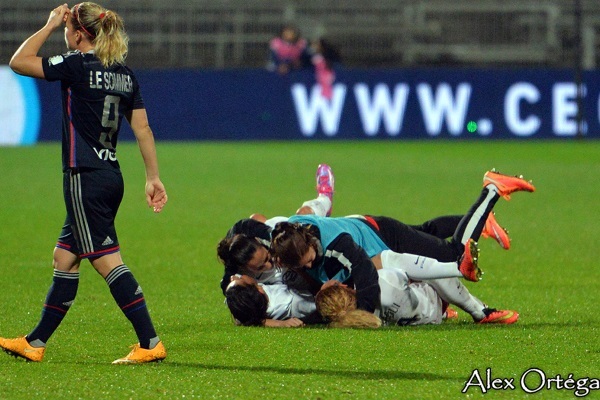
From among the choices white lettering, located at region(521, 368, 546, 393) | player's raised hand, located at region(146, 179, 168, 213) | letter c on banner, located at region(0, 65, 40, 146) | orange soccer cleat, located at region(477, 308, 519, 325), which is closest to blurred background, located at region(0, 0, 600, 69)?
letter c on banner, located at region(0, 65, 40, 146)

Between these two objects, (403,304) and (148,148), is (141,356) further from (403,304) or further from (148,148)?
(403,304)

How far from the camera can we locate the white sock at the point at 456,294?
718cm

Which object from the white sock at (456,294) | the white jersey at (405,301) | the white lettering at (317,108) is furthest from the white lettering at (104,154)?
the white lettering at (317,108)

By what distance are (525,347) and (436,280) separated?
3.10ft

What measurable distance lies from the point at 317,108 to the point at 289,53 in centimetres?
137

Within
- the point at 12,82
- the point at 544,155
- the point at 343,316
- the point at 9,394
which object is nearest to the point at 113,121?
the point at 9,394

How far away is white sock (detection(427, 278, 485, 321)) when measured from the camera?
718 centimetres

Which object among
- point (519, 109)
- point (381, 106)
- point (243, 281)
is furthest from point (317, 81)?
point (243, 281)

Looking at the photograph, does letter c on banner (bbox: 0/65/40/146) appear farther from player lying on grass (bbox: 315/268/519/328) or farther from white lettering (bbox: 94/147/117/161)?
white lettering (bbox: 94/147/117/161)

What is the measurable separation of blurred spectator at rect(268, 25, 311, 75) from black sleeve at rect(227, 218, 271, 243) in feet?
59.5

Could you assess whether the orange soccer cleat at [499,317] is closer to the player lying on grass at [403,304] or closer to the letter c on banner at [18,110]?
the player lying on grass at [403,304]

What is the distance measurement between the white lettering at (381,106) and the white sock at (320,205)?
1708 cm

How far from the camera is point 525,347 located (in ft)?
21.0
